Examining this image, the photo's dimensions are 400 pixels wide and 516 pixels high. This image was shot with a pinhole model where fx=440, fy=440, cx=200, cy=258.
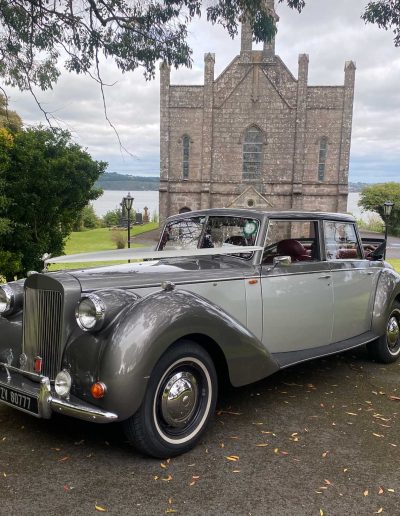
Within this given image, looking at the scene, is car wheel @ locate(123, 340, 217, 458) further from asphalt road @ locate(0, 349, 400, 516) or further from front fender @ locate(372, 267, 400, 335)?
front fender @ locate(372, 267, 400, 335)

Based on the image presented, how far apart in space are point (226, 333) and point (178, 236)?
5.79ft

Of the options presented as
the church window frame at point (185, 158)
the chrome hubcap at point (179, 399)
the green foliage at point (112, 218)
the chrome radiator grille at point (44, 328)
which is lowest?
the green foliage at point (112, 218)

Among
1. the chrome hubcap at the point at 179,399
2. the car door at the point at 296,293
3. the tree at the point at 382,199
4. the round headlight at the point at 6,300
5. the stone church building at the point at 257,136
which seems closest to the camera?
the chrome hubcap at the point at 179,399

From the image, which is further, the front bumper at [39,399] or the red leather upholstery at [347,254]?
the red leather upholstery at [347,254]

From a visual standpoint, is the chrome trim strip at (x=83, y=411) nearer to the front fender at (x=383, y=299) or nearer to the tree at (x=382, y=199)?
the front fender at (x=383, y=299)

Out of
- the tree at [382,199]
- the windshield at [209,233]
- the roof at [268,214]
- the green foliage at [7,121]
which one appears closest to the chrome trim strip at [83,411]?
the windshield at [209,233]

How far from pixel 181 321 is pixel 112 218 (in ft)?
141

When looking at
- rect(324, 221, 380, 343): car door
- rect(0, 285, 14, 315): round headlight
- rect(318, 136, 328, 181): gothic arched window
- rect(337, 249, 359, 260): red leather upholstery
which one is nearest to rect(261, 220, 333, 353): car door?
rect(324, 221, 380, 343): car door

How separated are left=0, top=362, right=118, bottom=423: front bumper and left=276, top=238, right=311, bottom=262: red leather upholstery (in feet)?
8.45

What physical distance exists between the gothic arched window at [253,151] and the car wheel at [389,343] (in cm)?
2996

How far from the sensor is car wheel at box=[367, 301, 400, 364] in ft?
18.1

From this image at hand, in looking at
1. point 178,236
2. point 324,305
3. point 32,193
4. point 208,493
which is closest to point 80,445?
point 208,493

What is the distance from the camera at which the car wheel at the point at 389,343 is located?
18.1 ft

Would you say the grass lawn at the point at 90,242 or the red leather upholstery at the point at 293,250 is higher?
the red leather upholstery at the point at 293,250
